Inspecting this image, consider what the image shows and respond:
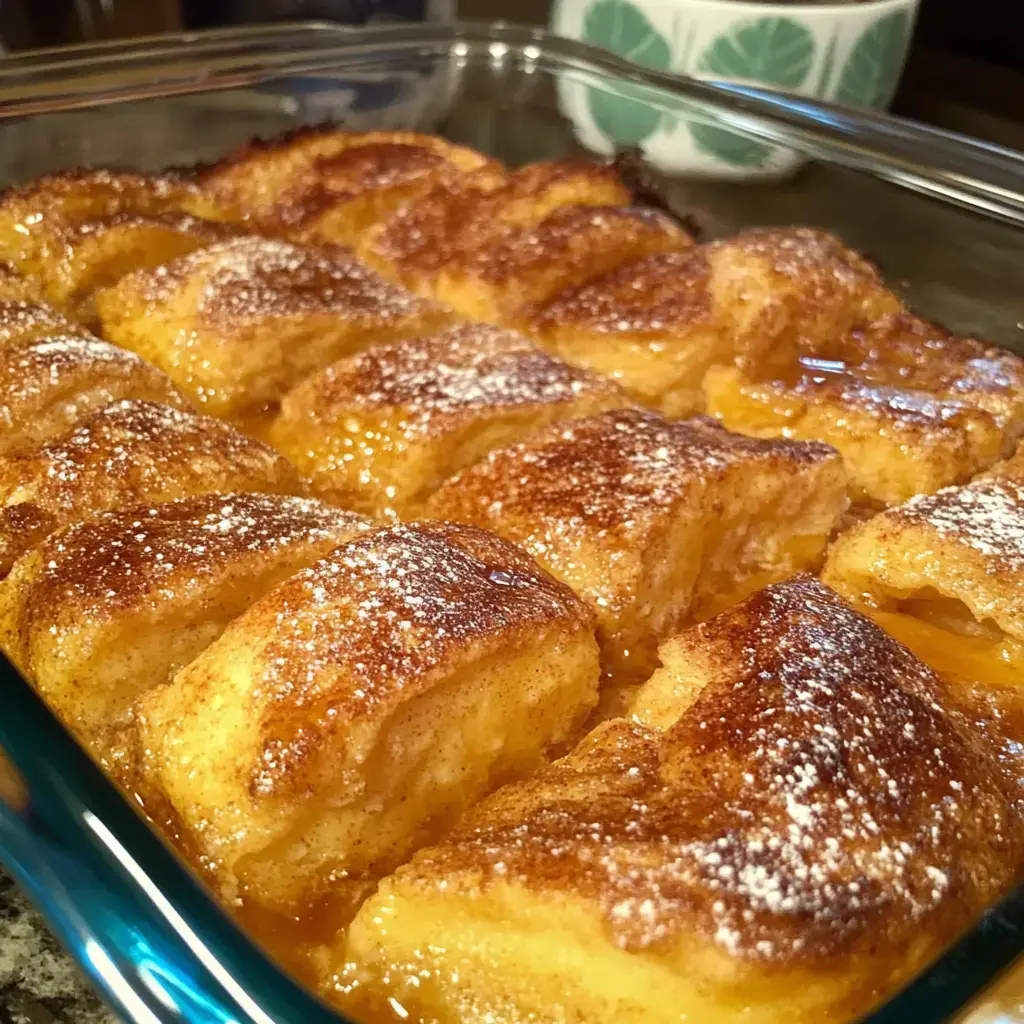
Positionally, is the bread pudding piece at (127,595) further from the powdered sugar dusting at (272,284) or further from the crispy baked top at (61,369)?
the powdered sugar dusting at (272,284)

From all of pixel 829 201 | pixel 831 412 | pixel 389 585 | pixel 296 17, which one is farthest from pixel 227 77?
pixel 389 585

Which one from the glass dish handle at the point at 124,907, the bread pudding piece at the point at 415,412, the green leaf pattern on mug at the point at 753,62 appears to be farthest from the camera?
the green leaf pattern on mug at the point at 753,62

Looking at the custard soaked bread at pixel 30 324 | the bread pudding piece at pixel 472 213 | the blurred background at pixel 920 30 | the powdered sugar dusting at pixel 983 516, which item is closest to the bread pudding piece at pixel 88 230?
the custard soaked bread at pixel 30 324

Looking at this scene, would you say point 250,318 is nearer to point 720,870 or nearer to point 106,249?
point 106,249

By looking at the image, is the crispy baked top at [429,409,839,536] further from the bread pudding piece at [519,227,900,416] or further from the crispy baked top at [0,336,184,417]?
the crispy baked top at [0,336,184,417]

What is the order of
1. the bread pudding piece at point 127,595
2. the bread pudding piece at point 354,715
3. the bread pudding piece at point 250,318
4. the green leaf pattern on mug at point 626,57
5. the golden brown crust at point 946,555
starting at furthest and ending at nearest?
the green leaf pattern on mug at point 626,57 < the bread pudding piece at point 250,318 < the golden brown crust at point 946,555 < the bread pudding piece at point 127,595 < the bread pudding piece at point 354,715

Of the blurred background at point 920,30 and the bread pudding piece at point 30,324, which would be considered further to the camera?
the blurred background at point 920,30
